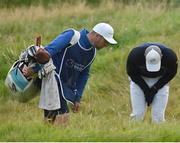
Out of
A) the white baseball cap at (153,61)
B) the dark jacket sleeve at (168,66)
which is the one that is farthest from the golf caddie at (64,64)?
the dark jacket sleeve at (168,66)

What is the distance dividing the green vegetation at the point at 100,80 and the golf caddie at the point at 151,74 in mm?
271

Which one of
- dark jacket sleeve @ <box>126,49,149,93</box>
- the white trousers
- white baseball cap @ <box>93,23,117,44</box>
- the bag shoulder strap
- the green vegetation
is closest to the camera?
the green vegetation

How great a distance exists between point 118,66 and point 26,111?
278 cm

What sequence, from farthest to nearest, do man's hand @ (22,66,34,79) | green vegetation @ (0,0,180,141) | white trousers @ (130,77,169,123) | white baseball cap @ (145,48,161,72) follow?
1. white trousers @ (130,77,169,123)
2. white baseball cap @ (145,48,161,72)
3. man's hand @ (22,66,34,79)
4. green vegetation @ (0,0,180,141)

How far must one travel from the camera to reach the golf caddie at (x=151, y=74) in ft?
22.1

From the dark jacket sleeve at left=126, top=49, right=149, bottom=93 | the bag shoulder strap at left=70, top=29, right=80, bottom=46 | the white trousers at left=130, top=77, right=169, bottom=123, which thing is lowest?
the white trousers at left=130, top=77, right=169, bottom=123

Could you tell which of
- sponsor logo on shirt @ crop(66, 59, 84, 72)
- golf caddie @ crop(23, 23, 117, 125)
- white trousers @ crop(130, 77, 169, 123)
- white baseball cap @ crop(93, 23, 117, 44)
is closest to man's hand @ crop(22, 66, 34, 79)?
golf caddie @ crop(23, 23, 117, 125)

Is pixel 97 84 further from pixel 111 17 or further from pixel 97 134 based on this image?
pixel 111 17

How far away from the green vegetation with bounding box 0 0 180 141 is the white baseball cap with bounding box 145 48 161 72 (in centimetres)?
65

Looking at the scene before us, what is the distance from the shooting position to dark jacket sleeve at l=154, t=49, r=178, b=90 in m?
6.75

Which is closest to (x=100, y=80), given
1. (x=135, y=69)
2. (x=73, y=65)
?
(x=135, y=69)

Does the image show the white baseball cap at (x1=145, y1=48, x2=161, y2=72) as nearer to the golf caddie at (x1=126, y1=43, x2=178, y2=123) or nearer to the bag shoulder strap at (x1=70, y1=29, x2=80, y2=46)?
the golf caddie at (x1=126, y1=43, x2=178, y2=123)

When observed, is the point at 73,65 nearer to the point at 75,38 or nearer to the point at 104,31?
the point at 75,38

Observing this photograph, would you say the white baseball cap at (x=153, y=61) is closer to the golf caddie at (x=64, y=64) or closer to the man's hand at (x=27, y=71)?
the golf caddie at (x=64, y=64)
